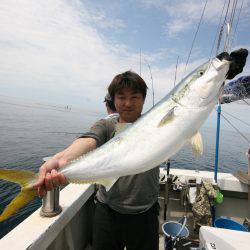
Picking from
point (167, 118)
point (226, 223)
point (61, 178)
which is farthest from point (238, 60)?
point (226, 223)

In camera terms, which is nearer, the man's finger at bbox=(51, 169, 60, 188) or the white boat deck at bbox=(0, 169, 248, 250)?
the man's finger at bbox=(51, 169, 60, 188)

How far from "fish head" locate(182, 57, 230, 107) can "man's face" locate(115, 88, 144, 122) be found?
4.02ft

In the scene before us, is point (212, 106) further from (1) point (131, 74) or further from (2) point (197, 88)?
(1) point (131, 74)

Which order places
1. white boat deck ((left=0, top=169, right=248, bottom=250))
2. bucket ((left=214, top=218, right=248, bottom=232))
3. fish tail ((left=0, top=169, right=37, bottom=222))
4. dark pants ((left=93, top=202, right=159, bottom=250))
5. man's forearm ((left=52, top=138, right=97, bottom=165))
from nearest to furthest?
1. fish tail ((left=0, top=169, right=37, bottom=222))
2. man's forearm ((left=52, top=138, right=97, bottom=165))
3. white boat deck ((left=0, top=169, right=248, bottom=250))
4. dark pants ((left=93, top=202, right=159, bottom=250))
5. bucket ((left=214, top=218, right=248, bottom=232))

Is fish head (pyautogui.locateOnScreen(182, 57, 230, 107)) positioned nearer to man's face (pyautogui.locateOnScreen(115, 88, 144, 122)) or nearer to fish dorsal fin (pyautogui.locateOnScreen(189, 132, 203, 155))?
fish dorsal fin (pyautogui.locateOnScreen(189, 132, 203, 155))

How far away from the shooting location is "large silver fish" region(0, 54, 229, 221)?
211cm

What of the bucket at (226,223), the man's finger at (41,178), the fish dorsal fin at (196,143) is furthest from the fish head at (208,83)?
the bucket at (226,223)

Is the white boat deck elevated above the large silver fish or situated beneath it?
situated beneath

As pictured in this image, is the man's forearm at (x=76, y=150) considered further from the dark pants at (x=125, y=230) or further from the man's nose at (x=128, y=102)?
the dark pants at (x=125, y=230)

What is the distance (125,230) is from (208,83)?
2348 mm

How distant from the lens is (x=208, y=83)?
210 cm

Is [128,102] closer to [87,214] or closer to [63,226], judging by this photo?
[63,226]

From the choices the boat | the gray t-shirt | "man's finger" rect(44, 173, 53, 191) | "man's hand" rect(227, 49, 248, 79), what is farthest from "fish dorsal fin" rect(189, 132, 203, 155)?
the boat

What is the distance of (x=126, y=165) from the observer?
2264mm
